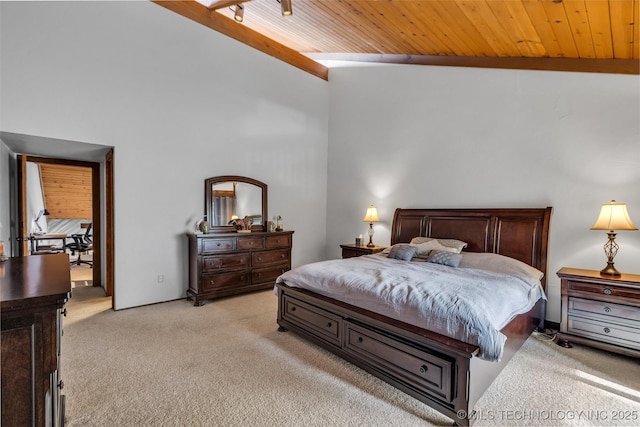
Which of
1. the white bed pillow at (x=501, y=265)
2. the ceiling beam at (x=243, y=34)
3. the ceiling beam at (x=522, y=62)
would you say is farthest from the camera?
the ceiling beam at (x=243, y=34)

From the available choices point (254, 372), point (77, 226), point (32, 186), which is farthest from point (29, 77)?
point (77, 226)

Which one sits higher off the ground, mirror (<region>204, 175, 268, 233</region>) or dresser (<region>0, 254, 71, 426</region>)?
mirror (<region>204, 175, 268, 233</region>)

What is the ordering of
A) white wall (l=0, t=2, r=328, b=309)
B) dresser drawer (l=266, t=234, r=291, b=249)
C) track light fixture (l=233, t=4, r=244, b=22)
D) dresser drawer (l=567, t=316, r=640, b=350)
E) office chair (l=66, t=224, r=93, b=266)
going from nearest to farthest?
dresser drawer (l=567, t=316, r=640, b=350), white wall (l=0, t=2, r=328, b=309), track light fixture (l=233, t=4, r=244, b=22), dresser drawer (l=266, t=234, r=291, b=249), office chair (l=66, t=224, r=93, b=266)

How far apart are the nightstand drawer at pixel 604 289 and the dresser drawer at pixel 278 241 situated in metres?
3.63

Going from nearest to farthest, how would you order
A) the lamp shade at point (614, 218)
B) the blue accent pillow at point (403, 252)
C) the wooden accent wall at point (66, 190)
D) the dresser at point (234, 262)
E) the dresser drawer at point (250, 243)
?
1. the lamp shade at point (614, 218)
2. the blue accent pillow at point (403, 252)
3. the dresser at point (234, 262)
4. the dresser drawer at point (250, 243)
5. the wooden accent wall at point (66, 190)

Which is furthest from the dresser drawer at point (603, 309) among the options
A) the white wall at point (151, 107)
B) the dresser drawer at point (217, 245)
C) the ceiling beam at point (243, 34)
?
the ceiling beam at point (243, 34)

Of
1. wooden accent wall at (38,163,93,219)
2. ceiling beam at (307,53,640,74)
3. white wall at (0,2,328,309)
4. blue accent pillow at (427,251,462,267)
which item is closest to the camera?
ceiling beam at (307,53,640,74)

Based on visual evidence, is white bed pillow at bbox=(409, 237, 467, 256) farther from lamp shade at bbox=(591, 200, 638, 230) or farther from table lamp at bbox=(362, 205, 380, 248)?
lamp shade at bbox=(591, 200, 638, 230)

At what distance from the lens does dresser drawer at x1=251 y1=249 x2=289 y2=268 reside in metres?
4.68

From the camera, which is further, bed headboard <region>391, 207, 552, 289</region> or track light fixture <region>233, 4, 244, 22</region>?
track light fixture <region>233, 4, 244, 22</region>

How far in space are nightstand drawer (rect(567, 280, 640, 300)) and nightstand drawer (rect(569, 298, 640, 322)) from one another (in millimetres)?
91

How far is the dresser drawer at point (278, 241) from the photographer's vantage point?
15.9ft

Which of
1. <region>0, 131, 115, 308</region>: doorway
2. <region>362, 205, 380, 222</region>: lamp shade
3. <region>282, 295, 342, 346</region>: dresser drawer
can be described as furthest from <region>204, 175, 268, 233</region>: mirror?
<region>282, 295, 342, 346</region>: dresser drawer

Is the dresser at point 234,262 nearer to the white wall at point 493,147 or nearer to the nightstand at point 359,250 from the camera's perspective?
the nightstand at point 359,250
